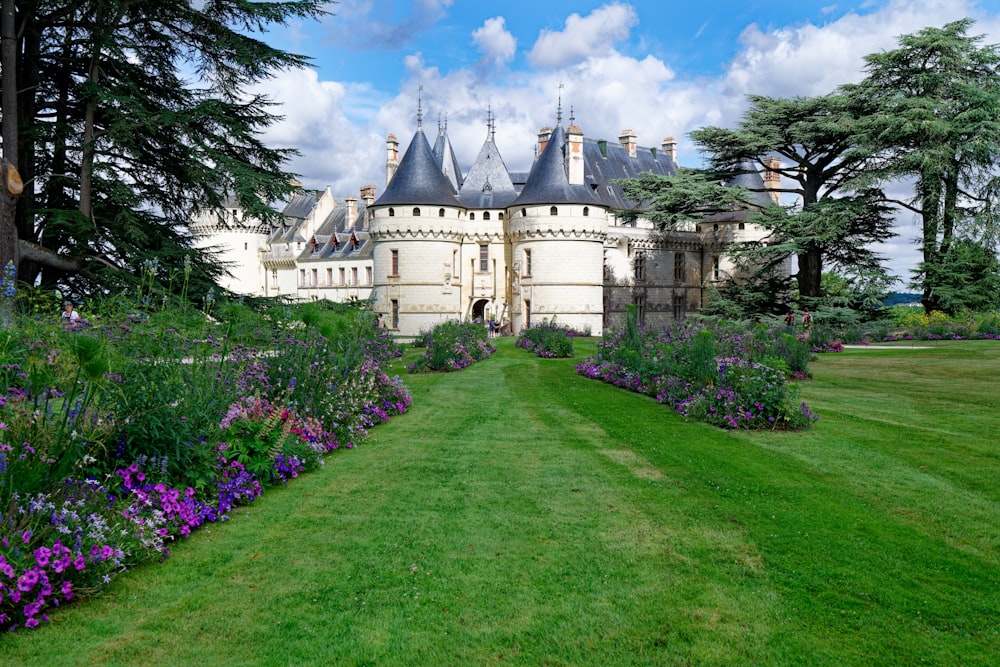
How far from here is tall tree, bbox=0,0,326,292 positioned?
38.8 feet

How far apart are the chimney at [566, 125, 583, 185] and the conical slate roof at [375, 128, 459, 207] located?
5.66m

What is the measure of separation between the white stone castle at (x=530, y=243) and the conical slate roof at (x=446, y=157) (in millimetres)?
78

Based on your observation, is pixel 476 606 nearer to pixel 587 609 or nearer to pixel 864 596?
pixel 587 609

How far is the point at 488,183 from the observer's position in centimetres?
3509

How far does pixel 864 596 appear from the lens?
383 centimetres

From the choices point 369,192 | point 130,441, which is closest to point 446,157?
point 369,192

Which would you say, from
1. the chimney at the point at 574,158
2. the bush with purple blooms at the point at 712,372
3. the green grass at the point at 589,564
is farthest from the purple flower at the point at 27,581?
the chimney at the point at 574,158

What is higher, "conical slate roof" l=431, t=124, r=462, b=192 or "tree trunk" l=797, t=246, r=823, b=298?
"conical slate roof" l=431, t=124, r=462, b=192

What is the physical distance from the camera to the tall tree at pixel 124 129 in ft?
38.8

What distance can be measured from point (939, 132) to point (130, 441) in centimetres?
2412

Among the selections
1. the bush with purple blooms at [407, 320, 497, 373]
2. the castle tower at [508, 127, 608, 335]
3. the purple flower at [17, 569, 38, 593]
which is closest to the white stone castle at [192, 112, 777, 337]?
the castle tower at [508, 127, 608, 335]

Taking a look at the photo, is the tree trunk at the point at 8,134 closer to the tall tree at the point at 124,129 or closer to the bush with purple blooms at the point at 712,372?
the tall tree at the point at 124,129

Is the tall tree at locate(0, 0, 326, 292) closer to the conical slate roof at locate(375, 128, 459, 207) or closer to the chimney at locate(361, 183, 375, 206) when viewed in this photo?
the conical slate roof at locate(375, 128, 459, 207)

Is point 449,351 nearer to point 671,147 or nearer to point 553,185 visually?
point 553,185
